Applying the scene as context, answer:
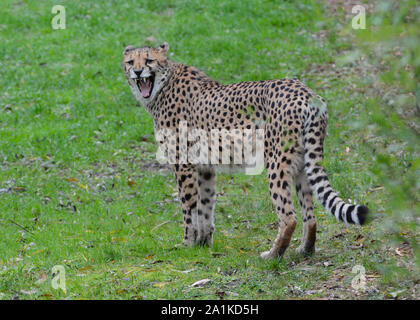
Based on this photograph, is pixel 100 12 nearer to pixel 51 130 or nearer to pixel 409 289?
pixel 51 130

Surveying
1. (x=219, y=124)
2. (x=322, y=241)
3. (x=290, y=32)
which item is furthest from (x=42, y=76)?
(x=322, y=241)

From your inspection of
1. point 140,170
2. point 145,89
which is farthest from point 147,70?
point 140,170

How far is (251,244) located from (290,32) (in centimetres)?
773

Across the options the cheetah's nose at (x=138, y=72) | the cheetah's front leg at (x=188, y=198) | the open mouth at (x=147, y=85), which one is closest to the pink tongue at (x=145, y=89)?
the open mouth at (x=147, y=85)

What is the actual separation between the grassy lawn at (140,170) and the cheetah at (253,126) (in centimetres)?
32

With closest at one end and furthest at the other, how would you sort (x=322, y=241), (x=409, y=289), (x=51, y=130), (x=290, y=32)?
(x=409, y=289) → (x=322, y=241) → (x=51, y=130) → (x=290, y=32)

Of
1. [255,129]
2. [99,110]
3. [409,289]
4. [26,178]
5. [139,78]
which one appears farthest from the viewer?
[99,110]

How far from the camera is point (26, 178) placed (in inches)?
358

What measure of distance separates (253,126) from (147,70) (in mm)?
1590

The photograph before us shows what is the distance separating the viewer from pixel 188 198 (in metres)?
6.80

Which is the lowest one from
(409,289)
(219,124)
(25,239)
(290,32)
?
(25,239)

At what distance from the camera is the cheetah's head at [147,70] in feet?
23.1

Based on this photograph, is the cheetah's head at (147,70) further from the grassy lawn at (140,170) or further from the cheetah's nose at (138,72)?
the grassy lawn at (140,170)

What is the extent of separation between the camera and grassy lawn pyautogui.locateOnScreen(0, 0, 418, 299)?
5.44 m
